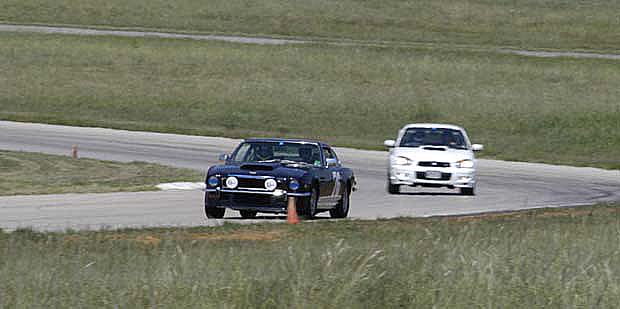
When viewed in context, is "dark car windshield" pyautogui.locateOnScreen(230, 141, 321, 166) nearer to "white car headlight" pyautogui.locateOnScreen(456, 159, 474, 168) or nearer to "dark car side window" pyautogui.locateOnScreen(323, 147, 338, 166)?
"dark car side window" pyautogui.locateOnScreen(323, 147, 338, 166)

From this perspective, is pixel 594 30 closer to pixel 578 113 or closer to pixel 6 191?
pixel 578 113

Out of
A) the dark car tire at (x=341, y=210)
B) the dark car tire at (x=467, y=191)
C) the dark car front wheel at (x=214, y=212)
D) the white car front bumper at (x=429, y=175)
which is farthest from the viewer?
the dark car tire at (x=467, y=191)

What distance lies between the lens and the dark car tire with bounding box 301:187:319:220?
59.8 ft

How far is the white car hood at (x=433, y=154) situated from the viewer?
24891 millimetres

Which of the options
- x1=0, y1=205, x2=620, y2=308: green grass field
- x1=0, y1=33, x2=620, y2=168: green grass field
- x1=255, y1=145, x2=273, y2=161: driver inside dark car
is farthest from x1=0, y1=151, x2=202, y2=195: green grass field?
x1=0, y1=33, x2=620, y2=168: green grass field

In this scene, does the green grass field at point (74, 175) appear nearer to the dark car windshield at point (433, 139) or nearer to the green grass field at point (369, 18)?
the dark car windshield at point (433, 139)

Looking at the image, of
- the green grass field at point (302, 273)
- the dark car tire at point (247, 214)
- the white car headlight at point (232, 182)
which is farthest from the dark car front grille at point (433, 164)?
the green grass field at point (302, 273)

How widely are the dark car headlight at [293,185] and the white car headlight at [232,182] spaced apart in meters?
0.81

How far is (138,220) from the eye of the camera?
17.8 meters

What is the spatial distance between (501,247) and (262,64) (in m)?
45.0

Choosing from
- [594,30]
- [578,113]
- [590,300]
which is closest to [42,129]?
[578,113]

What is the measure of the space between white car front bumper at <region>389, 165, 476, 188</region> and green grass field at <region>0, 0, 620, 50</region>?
40.7 metres

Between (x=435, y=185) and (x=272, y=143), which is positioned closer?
(x=272, y=143)

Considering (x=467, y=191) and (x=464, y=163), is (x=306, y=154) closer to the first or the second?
(x=464, y=163)
